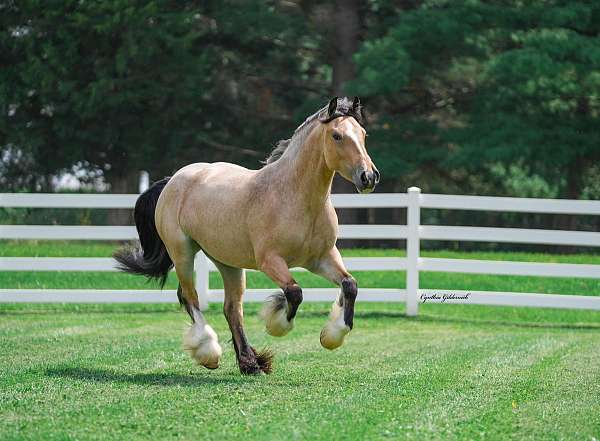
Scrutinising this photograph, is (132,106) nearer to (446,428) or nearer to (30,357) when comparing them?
(30,357)

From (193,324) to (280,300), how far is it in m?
0.96

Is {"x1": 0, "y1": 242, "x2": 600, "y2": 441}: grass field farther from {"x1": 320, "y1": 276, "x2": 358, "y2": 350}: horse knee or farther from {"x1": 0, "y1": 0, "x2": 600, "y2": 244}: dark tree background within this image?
{"x1": 0, "y1": 0, "x2": 600, "y2": 244}: dark tree background

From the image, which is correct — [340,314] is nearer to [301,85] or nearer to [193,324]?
[193,324]

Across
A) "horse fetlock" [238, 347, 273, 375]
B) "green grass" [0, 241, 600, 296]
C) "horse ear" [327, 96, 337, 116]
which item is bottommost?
"green grass" [0, 241, 600, 296]

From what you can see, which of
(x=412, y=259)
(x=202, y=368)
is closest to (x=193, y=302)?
(x=202, y=368)

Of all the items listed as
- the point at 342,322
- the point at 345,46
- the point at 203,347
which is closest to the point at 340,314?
the point at 342,322

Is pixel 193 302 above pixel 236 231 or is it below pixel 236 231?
below

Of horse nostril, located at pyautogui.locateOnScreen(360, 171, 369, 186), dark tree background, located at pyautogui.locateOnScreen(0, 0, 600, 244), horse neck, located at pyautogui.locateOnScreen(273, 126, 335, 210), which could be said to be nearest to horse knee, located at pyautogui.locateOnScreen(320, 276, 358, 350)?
horse neck, located at pyautogui.locateOnScreen(273, 126, 335, 210)

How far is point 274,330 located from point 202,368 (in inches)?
40.2

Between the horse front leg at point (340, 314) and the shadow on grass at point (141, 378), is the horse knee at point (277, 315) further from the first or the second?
the shadow on grass at point (141, 378)

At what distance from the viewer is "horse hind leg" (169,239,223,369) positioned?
7805 mm

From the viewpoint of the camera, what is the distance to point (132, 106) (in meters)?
24.1

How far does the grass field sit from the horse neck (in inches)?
49.6

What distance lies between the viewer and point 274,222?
7410mm
